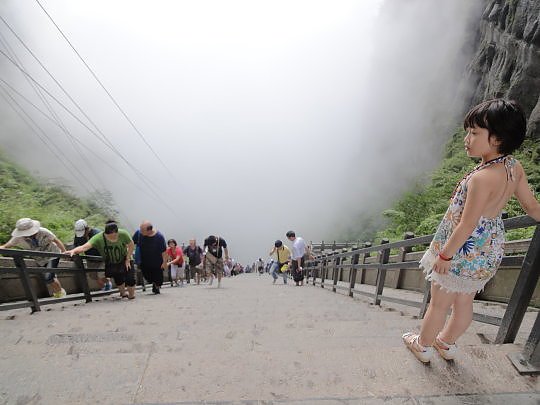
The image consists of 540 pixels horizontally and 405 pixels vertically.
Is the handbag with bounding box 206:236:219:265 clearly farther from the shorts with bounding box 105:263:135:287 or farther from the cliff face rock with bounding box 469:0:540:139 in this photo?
the cliff face rock with bounding box 469:0:540:139

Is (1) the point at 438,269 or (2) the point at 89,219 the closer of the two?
(1) the point at 438,269

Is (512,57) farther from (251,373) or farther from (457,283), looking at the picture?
(251,373)

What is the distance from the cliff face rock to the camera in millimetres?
22766

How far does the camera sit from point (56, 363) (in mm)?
2506

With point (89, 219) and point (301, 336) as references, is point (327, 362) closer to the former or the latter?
point (301, 336)

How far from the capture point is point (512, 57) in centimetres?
2505

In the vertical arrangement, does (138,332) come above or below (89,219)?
above

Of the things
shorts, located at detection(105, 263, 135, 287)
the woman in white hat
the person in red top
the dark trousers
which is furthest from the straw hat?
the person in red top

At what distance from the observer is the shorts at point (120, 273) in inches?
303

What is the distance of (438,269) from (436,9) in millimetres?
52671

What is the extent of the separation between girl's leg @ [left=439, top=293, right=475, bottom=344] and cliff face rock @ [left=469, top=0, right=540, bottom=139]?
2125 cm

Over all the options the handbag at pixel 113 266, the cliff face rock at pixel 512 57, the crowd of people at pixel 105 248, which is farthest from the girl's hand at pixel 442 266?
the cliff face rock at pixel 512 57

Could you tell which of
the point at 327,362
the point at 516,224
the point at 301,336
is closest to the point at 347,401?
the point at 327,362

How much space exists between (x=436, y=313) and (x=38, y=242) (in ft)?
21.4
